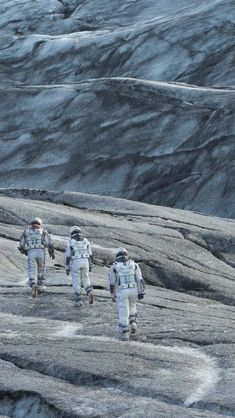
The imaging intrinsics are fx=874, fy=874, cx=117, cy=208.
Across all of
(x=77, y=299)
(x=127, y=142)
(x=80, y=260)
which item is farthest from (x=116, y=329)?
(x=127, y=142)

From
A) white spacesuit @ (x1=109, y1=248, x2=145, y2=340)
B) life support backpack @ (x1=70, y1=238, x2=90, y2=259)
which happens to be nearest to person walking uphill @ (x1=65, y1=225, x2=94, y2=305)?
life support backpack @ (x1=70, y1=238, x2=90, y2=259)

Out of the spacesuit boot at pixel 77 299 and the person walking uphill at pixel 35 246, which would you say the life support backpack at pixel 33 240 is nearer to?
the person walking uphill at pixel 35 246

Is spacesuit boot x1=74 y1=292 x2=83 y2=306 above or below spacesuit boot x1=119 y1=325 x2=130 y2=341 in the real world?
above

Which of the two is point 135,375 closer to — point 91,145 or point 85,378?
point 85,378

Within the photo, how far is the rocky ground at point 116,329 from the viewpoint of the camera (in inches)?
584

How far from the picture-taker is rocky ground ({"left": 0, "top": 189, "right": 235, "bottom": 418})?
14.8 meters

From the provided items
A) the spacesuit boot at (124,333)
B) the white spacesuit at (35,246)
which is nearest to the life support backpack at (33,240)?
the white spacesuit at (35,246)

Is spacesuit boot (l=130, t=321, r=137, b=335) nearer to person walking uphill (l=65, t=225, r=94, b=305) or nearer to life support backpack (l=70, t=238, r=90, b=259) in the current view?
person walking uphill (l=65, t=225, r=94, b=305)

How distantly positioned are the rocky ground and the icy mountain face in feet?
48.4

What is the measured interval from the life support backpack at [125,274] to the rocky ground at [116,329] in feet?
3.55

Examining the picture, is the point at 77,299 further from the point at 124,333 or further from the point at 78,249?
the point at 124,333

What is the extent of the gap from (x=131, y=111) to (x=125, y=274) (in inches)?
1488

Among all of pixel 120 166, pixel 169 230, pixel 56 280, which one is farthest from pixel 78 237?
pixel 120 166

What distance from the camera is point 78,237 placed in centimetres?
2333
